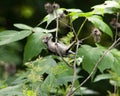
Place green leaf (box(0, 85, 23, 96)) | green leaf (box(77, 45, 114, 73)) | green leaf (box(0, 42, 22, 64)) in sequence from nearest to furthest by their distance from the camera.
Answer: green leaf (box(0, 85, 23, 96)), green leaf (box(77, 45, 114, 73)), green leaf (box(0, 42, 22, 64))

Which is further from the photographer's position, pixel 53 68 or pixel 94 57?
pixel 94 57

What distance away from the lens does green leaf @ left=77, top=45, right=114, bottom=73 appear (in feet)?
6.50

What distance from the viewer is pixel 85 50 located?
2010mm

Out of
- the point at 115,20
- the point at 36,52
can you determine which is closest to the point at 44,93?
the point at 36,52

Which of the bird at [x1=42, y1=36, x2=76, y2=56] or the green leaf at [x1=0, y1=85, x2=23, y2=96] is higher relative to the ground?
the bird at [x1=42, y1=36, x2=76, y2=56]

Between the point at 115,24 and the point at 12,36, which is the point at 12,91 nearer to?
the point at 12,36

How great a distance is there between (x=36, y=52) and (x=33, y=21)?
2.91 m

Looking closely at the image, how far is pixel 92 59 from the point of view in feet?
6.53

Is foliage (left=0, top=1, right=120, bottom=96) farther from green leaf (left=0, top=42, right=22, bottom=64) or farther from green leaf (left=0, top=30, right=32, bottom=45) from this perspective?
green leaf (left=0, top=42, right=22, bottom=64)

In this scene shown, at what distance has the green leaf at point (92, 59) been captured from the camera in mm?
1980

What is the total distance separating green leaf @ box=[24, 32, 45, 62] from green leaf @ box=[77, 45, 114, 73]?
6.1 inches

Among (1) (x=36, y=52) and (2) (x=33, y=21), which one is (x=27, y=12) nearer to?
(2) (x=33, y=21)

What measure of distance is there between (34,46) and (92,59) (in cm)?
23

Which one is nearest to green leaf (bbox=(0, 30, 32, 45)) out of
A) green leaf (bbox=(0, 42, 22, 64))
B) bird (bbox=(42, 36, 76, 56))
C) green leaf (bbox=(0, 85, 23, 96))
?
bird (bbox=(42, 36, 76, 56))
